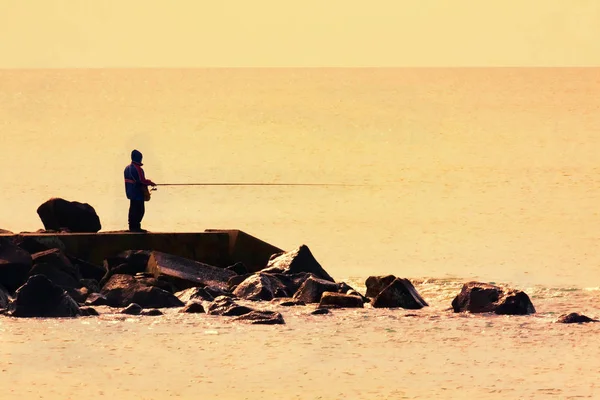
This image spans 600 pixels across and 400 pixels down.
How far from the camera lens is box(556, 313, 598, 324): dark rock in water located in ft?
67.9

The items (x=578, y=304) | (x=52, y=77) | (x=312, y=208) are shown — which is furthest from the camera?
(x=52, y=77)

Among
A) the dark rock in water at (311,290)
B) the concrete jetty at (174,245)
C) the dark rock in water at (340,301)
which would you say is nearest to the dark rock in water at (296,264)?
the concrete jetty at (174,245)

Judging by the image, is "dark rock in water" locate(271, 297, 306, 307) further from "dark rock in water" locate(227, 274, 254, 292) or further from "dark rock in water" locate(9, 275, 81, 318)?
"dark rock in water" locate(9, 275, 81, 318)

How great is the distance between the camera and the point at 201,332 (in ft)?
64.2

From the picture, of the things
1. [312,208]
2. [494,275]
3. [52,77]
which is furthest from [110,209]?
[52,77]

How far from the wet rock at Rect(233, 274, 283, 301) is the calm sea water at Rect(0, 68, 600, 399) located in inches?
51.3

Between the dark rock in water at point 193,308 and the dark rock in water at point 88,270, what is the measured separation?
2502 millimetres

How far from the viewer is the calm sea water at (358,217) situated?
690 inches

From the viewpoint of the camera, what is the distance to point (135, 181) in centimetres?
2356

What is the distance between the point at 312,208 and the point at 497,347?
25928 mm

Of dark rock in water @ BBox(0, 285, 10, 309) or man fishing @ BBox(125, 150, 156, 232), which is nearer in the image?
dark rock in water @ BBox(0, 285, 10, 309)

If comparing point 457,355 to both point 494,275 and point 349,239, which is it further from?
point 349,239

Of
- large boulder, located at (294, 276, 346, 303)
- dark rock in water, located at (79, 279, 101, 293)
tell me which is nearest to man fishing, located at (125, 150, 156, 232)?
dark rock in water, located at (79, 279, 101, 293)

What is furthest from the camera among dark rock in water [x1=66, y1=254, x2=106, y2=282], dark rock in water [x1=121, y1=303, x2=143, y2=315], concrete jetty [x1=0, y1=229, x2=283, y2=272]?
concrete jetty [x1=0, y1=229, x2=283, y2=272]
